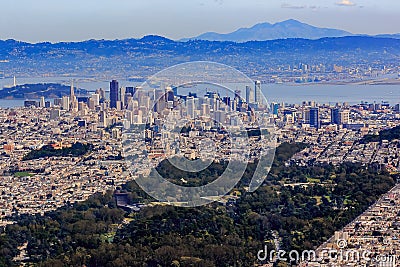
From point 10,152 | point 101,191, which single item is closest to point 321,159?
point 101,191

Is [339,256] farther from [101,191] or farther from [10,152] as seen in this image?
[10,152]

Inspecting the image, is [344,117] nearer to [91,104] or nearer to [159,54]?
[91,104]

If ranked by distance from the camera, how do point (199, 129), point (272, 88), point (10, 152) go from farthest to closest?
point (272, 88)
point (10, 152)
point (199, 129)

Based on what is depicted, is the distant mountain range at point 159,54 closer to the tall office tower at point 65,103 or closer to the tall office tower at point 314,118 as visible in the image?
the tall office tower at point 65,103

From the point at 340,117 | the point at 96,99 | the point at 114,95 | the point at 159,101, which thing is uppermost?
the point at 159,101

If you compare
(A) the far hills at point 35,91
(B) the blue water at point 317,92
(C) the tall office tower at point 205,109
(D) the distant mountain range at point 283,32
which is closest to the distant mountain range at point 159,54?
(B) the blue water at point 317,92

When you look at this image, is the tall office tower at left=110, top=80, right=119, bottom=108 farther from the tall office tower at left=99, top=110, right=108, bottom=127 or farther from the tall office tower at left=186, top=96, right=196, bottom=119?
the tall office tower at left=186, top=96, right=196, bottom=119

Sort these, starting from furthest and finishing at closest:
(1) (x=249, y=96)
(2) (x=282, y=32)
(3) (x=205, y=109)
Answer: (2) (x=282, y=32)
(1) (x=249, y=96)
(3) (x=205, y=109)

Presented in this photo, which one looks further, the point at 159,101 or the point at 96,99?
the point at 96,99

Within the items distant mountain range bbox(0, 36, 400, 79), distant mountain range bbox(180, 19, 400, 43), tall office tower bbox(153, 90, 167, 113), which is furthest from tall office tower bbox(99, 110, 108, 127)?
distant mountain range bbox(180, 19, 400, 43)

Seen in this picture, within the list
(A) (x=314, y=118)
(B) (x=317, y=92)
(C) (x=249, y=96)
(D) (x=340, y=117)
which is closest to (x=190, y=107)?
(C) (x=249, y=96)

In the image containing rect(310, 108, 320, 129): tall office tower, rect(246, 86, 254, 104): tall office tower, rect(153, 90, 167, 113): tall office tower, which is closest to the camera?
rect(153, 90, 167, 113): tall office tower
